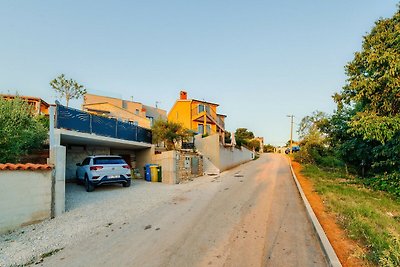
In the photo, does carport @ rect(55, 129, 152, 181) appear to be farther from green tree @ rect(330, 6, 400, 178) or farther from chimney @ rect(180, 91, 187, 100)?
chimney @ rect(180, 91, 187, 100)

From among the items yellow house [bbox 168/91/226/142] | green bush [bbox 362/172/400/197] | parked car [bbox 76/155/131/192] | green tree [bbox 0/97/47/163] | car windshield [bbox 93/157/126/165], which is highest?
yellow house [bbox 168/91/226/142]

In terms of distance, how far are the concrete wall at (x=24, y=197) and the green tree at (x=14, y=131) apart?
105 inches

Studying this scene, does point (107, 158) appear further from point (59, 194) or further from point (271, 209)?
point (271, 209)

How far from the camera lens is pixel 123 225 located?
20.8ft

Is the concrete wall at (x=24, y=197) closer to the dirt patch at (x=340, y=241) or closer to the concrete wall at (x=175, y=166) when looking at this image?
the dirt patch at (x=340, y=241)

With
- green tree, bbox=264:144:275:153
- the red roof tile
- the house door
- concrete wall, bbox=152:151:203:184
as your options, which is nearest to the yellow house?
the house door

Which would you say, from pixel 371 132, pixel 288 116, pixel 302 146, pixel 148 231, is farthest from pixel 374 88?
pixel 288 116

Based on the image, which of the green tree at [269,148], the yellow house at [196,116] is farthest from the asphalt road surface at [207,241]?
the green tree at [269,148]

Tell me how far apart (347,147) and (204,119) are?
1870 cm

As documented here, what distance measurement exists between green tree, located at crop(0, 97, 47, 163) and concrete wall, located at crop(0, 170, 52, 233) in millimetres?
2671

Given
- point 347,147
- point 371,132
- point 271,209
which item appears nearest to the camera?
point 271,209

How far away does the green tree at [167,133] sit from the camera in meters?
18.4

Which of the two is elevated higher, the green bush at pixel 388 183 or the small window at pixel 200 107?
the small window at pixel 200 107

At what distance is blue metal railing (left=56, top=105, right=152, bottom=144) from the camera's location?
10384 mm
